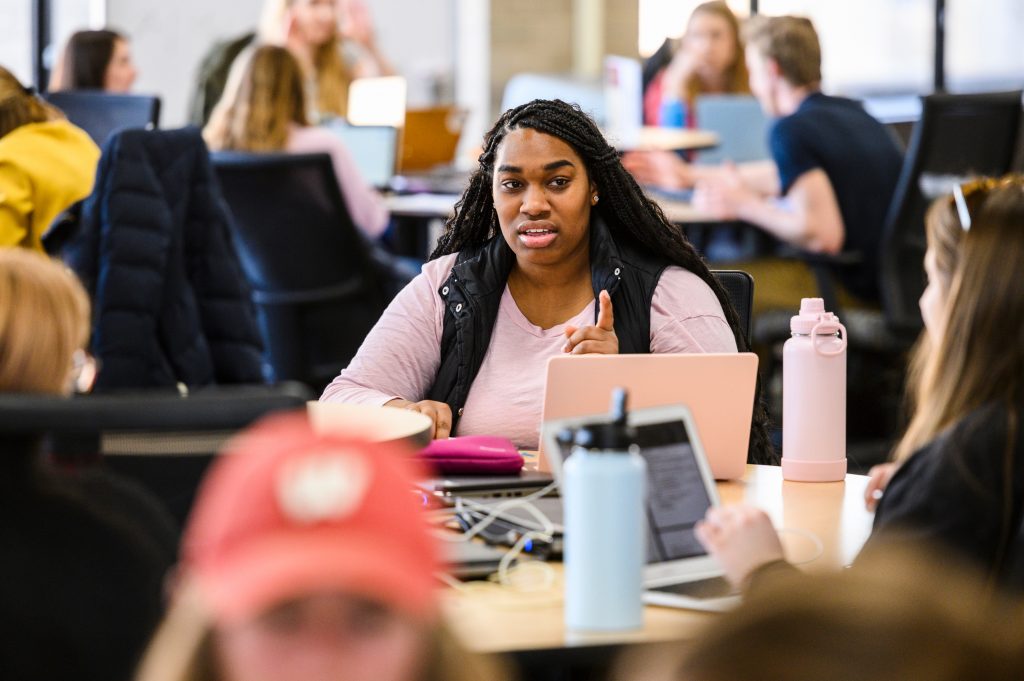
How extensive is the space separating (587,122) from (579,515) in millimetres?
1348

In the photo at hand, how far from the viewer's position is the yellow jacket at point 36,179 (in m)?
3.51

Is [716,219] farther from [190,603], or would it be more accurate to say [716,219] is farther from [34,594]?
[190,603]

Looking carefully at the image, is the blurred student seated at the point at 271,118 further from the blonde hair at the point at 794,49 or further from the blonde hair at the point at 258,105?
the blonde hair at the point at 794,49

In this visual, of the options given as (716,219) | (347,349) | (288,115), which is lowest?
(347,349)

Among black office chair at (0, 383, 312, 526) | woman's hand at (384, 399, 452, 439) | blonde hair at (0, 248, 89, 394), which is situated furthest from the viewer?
woman's hand at (384, 399, 452, 439)

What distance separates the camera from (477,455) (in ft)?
6.70

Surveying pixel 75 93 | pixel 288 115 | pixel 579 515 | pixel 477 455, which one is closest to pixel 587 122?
pixel 477 455

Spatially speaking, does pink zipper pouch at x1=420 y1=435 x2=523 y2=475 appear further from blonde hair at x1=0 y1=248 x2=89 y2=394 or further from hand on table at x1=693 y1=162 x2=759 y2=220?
hand on table at x1=693 y1=162 x2=759 y2=220

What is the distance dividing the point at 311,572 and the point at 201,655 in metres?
0.08

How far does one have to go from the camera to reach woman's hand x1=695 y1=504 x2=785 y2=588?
59.6 inches

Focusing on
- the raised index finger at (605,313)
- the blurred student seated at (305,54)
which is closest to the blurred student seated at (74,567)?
the raised index finger at (605,313)

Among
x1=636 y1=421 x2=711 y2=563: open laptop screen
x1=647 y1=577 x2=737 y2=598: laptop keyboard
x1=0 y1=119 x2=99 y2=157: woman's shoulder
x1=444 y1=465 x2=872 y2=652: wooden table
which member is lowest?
x1=444 y1=465 x2=872 y2=652: wooden table

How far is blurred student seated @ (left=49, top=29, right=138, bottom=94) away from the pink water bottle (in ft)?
13.4

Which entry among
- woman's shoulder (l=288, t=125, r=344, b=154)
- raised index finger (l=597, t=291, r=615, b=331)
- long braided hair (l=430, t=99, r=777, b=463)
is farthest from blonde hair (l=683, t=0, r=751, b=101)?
raised index finger (l=597, t=291, r=615, b=331)
